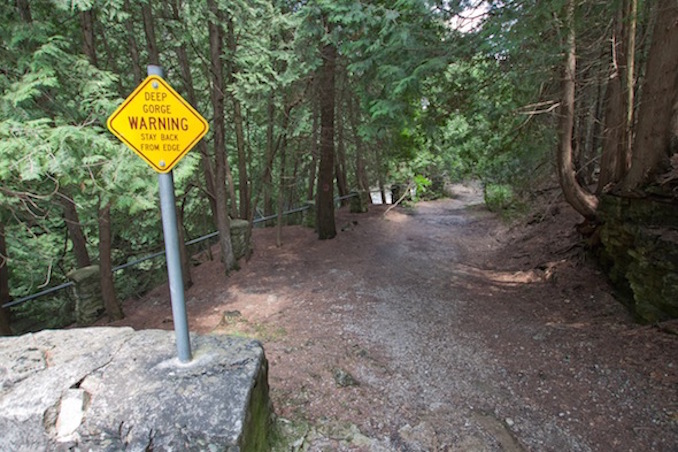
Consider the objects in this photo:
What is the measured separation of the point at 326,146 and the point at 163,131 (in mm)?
7017

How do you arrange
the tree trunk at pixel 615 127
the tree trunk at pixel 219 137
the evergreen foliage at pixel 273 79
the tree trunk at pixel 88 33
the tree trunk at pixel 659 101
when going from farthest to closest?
the tree trunk at pixel 219 137 → the tree trunk at pixel 88 33 → the tree trunk at pixel 615 127 → the tree trunk at pixel 659 101 → the evergreen foliage at pixel 273 79

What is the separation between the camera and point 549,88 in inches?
234

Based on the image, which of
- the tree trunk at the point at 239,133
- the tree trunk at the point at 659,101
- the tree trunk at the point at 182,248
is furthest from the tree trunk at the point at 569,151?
the tree trunk at the point at 182,248

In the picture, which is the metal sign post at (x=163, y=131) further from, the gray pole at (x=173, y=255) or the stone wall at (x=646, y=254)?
the stone wall at (x=646, y=254)

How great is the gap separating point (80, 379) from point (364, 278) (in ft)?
17.3

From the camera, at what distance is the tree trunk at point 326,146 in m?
8.32

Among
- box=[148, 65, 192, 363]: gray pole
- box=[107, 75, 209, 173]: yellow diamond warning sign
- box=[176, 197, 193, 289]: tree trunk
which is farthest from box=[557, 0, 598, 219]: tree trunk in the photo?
box=[176, 197, 193, 289]: tree trunk

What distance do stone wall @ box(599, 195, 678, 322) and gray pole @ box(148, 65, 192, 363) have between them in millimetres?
4704

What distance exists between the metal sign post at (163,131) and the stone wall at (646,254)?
4.72m

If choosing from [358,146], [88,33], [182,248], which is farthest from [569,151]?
[88,33]

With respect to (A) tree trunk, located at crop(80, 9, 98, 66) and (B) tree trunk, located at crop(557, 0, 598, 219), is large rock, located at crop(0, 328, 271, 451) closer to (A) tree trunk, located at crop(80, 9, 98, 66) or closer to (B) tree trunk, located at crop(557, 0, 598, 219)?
(A) tree trunk, located at crop(80, 9, 98, 66)

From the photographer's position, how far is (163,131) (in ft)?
7.30

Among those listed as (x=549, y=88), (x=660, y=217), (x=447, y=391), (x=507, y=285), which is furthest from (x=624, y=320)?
(x=549, y=88)

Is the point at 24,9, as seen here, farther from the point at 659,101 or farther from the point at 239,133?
the point at 659,101
